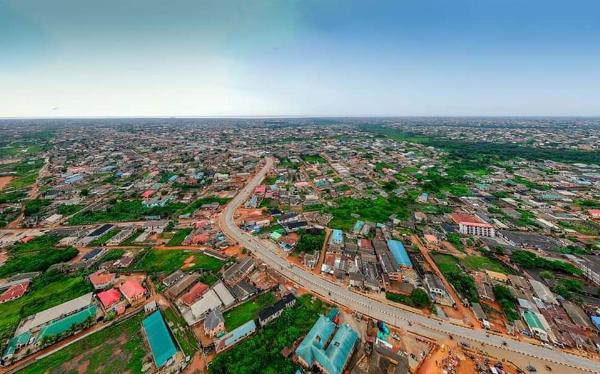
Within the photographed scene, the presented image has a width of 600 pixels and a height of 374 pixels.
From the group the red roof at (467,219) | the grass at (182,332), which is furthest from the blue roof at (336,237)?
the grass at (182,332)

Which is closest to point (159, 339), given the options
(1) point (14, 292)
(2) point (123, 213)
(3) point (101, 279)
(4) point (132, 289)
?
(4) point (132, 289)

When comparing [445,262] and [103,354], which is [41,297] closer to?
[103,354]

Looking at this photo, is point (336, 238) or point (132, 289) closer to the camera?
point (132, 289)

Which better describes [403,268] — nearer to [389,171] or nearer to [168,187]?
[389,171]

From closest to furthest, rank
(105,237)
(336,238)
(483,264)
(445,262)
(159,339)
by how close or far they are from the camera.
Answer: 1. (159,339)
2. (483,264)
3. (445,262)
4. (336,238)
5. (105,237)

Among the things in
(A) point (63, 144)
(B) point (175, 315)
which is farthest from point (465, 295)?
(A) point (63, 144)

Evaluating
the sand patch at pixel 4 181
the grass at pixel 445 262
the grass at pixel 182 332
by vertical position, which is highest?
the sand patch at pixel 4 181

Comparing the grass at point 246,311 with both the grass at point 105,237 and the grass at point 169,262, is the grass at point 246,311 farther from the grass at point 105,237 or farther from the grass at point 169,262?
the grass at point 105,237
